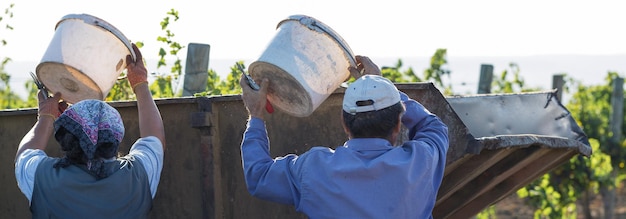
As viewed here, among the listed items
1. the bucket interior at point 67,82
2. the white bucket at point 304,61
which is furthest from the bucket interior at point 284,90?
the bucket interior at point 67,82

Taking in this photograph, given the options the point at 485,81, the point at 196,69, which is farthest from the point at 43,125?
the point at 485,81

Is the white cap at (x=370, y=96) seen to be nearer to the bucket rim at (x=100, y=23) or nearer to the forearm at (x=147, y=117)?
the forearm at (x=147, y=117)

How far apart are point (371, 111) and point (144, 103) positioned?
108 centimetres

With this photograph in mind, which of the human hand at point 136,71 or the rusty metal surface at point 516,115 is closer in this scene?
the human hand at point 136,71

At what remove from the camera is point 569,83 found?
1286cm

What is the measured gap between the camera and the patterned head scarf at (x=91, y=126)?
372cm

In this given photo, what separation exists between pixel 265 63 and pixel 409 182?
2.56 ft

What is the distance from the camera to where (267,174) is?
3736 mm

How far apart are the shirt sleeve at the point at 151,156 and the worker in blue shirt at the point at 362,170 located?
376mm

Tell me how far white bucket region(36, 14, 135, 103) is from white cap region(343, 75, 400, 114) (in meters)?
1.13

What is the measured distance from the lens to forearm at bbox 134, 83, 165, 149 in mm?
4211

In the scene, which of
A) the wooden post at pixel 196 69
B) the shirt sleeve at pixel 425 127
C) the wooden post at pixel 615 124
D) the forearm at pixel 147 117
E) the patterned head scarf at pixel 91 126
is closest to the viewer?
the patterned head scarf at pixel 91 126

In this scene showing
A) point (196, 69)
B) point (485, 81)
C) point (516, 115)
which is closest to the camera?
point (516, 115)

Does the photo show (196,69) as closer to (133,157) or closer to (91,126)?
(133,157)
